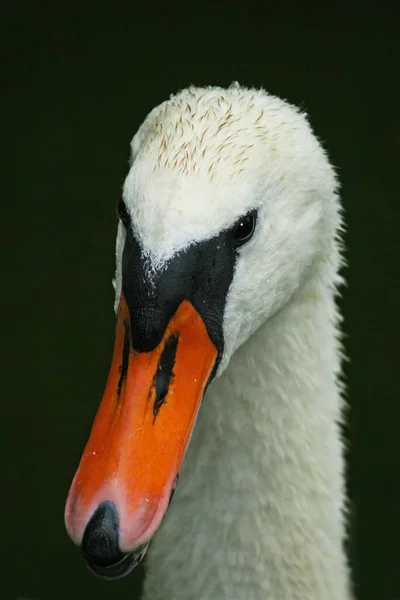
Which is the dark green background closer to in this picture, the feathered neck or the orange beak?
the feathered neck

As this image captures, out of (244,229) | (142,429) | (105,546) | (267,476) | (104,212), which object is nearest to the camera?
(105,546)

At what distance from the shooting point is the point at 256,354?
2760mm

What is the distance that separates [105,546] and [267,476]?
3.05 ft

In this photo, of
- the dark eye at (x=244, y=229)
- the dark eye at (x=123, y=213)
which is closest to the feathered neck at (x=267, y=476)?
the dark eye at (x=244, y=229)

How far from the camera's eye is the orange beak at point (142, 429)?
2.11 m

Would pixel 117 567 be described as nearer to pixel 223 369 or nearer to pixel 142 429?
pixel 142 429

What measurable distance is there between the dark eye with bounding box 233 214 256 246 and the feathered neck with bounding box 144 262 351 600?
41 centimetres

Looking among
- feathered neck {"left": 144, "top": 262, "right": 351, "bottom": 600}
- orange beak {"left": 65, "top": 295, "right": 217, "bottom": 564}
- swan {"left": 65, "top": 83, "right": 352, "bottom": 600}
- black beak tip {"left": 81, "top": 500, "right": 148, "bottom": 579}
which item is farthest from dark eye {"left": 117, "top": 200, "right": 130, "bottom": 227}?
black beak tip {"left": 81, "top": 500, "right": 148, "bottom": 579}

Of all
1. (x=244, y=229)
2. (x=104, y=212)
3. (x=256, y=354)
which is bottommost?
(x=104, y=212)

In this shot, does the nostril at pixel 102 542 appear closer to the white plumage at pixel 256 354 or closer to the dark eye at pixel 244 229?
the white plumage at pixel 256 354

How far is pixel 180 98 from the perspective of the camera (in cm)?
264

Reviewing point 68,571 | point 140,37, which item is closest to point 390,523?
point 68,571

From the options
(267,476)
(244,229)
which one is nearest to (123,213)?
(244,229)

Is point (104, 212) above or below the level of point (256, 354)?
below
